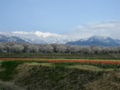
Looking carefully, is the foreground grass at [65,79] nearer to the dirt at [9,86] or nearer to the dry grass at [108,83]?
the dry grass at [108,83]

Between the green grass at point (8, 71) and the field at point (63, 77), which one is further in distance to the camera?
the green grass at point (8, 71)

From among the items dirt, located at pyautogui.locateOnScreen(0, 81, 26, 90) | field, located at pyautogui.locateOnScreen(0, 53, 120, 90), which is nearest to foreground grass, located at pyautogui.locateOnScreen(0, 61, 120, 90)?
field, located at pyautogui.locateOnScreen(0, 53, 120, 90)

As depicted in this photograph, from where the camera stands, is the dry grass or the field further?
the field

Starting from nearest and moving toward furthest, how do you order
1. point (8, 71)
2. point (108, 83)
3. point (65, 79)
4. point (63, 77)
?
point (108, 83) < point (65, 79) < point (63, 77) < point (8, 71)

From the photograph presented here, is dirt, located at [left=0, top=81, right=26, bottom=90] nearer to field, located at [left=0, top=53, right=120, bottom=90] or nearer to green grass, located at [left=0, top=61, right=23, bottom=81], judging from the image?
field, located at [left=0, top=53, right=120, bottom=90]

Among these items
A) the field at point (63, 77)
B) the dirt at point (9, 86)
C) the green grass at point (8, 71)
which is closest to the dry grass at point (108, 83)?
the field at point (63, 77)

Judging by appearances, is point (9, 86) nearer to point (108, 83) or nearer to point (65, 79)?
point (65, 79)

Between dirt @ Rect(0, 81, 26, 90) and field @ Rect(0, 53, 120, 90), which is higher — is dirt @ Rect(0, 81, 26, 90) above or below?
below

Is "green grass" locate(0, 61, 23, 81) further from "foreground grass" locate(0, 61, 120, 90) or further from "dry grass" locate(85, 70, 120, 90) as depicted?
"dry grass" locate(85, 70, 120, 90)

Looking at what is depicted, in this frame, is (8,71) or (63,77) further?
(8,71)

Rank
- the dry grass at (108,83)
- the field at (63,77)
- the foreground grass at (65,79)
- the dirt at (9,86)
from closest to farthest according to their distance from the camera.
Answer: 1. the dry grass at (108,83)
2. the foreground grass at (65,79)
3. the field at (63,77)
4. the dirt at (9,86)

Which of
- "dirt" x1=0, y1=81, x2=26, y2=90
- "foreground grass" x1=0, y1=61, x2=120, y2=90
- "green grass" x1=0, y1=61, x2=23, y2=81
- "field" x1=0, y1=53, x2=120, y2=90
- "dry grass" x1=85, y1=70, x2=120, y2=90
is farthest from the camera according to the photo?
"green grass" x1=0, y1=61, x2=23, y2=81

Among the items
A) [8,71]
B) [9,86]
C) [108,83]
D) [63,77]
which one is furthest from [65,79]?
[8,71]

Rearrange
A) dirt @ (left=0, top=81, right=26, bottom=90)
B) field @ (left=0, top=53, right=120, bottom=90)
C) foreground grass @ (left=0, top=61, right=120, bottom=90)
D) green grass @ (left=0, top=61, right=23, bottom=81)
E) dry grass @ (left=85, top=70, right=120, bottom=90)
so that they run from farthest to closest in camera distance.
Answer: green grass @ (left=0, top=61, right=23, bottom=81), dirt @ (left=0, top=81, right=26, bottom=90), field @ (left=0, top=53, right=120, bottom=90), foreground grass @ (left=0, top=61, right=120, bottom=90), dry grass @ (left=85, top=70, right=120, bottom=90)
